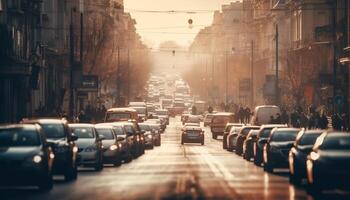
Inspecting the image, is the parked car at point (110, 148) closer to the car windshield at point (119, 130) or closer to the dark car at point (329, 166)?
the car windshield at point (119, 130)

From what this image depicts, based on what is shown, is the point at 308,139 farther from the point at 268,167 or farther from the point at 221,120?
the point at 221,120

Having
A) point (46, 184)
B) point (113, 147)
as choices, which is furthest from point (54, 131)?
point (113, 147)

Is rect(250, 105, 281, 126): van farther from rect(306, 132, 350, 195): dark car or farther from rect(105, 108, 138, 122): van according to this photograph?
rect(306, 132, 350, 195): dark car

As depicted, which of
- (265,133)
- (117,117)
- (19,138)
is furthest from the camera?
(117,117)

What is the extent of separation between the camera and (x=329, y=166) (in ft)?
92.8

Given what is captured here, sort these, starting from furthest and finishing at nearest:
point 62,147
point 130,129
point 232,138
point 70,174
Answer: point 232,138 < point 130,129 < point 70,174 < point 62,147

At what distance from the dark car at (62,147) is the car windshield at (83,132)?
4.76 meters

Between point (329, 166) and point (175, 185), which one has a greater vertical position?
point (329, 166)

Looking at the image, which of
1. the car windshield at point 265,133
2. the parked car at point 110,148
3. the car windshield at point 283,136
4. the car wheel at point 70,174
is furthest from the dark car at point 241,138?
the car wheel at point 70,174

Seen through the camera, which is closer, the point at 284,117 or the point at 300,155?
the point at 300,155

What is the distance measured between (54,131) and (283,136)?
342 inches

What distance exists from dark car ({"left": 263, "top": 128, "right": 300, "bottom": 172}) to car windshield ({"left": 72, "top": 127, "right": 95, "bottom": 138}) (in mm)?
6044

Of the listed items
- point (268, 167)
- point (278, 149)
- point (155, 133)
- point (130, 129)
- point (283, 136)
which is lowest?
point (155, 133)

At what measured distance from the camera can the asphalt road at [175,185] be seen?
28250mm
